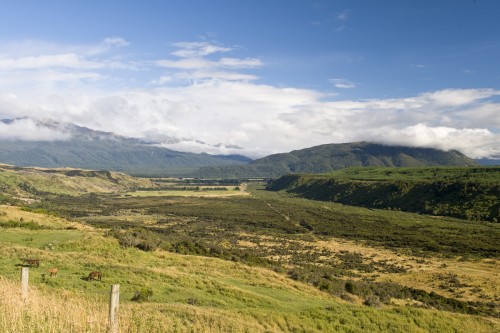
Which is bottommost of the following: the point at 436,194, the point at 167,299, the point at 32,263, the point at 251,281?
the point at 251,281

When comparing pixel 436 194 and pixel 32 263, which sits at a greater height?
pixel 32 263

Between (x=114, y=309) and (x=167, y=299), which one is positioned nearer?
(x=114, y=309)

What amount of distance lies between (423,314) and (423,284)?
77.9 feet

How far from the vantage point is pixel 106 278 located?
2419 cm

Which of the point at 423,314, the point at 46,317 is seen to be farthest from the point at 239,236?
the point at 46,317

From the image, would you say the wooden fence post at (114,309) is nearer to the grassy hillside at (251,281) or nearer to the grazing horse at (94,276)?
the grassy hillside at (251,281)

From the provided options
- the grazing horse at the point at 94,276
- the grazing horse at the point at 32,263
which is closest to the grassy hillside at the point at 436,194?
the grazing horse at the point at 94,276

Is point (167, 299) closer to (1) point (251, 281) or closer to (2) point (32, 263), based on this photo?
(2) point (32, 263)

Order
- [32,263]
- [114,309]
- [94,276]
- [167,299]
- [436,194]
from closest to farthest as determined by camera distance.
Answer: [114,309] → [167,299] → [94,276] → [32,263] → [436,194]

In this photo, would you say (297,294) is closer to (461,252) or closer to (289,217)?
(461,252)

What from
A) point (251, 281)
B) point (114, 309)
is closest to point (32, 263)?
point (251, 281)

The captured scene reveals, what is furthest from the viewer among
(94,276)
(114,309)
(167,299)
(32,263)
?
(32,263)

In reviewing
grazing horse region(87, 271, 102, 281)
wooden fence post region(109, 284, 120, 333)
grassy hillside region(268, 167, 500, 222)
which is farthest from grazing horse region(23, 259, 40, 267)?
grassy hillside region(268, 167, 500, 222)

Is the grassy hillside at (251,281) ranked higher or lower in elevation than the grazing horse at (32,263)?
lower
